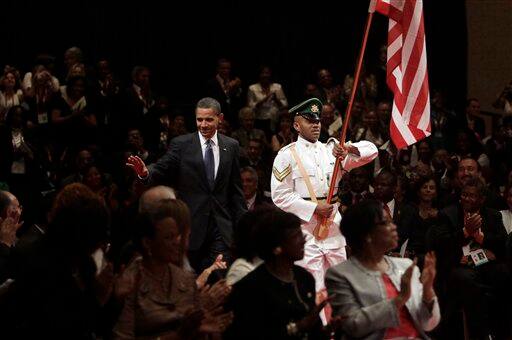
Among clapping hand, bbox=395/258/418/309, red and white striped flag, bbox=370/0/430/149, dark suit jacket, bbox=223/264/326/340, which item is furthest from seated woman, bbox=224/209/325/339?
red and white striped flag, bbox=370/0/430/149

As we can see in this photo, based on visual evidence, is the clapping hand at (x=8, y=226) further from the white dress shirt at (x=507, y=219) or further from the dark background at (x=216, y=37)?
the dark background at (x=216, y=37)

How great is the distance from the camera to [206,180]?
8453 mm

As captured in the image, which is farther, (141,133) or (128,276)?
(141,133)

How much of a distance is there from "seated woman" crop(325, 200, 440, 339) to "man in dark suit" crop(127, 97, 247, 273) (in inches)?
107

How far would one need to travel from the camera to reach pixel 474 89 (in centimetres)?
1722

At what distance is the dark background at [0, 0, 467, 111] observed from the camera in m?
15.0

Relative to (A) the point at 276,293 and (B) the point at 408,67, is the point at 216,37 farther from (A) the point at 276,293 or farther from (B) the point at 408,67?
(A) the point at 276,293

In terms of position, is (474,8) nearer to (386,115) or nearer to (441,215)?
(386,115)

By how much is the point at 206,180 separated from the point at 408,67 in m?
1.75

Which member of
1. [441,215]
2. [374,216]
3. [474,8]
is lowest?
[441,215]

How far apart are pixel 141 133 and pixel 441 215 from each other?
4.77 meters

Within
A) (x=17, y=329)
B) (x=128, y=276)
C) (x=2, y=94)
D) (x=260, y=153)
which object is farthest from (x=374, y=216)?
(x=2, y=94)

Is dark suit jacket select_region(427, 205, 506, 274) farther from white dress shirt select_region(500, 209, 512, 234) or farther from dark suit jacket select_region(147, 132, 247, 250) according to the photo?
dark suit jacket select_region(147, 132, 247, 250)

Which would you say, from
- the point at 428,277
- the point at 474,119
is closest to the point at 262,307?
the point at 428,277
